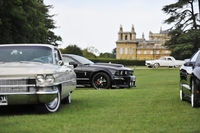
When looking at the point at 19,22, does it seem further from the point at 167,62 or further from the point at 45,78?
the point at 45,78

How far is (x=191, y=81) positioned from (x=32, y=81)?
393 cm

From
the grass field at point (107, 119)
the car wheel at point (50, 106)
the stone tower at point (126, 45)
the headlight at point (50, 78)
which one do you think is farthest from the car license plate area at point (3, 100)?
the stone tower at point (126, 45)

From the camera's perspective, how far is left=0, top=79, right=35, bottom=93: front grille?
26.9 ft

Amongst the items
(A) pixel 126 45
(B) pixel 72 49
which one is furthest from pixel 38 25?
(A) pixel 126 45

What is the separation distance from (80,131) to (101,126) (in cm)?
56

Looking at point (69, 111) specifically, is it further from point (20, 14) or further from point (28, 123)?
point (20, 14)

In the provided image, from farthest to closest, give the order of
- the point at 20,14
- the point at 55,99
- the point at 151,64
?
the point at 151,64
the point at 20,14
the point at 55,99

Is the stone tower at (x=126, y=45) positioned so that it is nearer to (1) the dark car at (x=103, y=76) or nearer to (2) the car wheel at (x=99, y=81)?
(1) the dark car at (x=103, y=76)

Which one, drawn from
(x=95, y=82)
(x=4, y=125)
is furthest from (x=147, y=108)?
(x=95, y=82)

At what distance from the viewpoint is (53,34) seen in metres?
99.5

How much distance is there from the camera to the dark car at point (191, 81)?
31.2ft

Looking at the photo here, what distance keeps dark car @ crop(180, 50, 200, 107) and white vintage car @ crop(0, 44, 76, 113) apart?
2907 mm

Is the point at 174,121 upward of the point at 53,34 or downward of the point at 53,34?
downward

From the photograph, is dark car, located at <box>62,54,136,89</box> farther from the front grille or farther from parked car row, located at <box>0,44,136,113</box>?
the front grille
